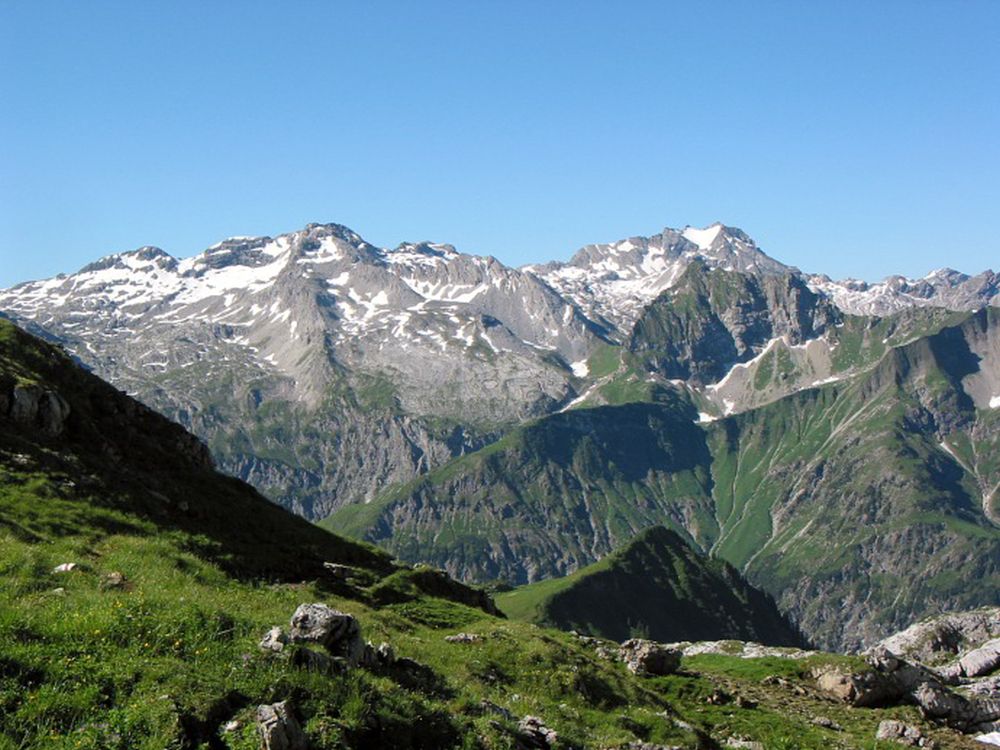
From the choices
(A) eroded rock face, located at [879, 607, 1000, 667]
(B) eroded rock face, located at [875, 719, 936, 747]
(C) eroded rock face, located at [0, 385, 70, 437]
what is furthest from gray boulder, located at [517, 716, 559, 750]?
(A) eroded rock face, located at [879, 607, 1000, 667]

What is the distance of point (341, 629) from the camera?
81.0 feet

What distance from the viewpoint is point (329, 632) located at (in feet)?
79.8

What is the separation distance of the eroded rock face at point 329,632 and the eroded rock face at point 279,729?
457 centimetres

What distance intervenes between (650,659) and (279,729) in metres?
43.2

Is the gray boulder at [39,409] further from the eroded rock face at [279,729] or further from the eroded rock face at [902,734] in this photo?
the eroded rock face at [902,734]

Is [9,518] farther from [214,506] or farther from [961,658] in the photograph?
[961,658]

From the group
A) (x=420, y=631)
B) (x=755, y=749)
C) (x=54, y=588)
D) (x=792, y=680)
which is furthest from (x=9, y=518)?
(x=792, y=680)

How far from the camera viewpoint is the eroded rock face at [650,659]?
56.6 m

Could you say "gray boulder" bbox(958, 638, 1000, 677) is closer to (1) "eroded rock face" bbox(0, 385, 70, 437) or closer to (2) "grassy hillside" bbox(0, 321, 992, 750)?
(2) "grassy hillside" bbox(0, 321, 992, 750)

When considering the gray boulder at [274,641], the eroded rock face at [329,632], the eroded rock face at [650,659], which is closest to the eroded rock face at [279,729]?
the gray boulder at [274,641]

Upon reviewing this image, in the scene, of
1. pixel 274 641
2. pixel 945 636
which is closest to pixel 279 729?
pixel 274 641

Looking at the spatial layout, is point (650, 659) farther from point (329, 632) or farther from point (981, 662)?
point (981, 662)

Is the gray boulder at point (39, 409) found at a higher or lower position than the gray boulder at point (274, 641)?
higher

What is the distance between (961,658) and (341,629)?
8217 centimetres
